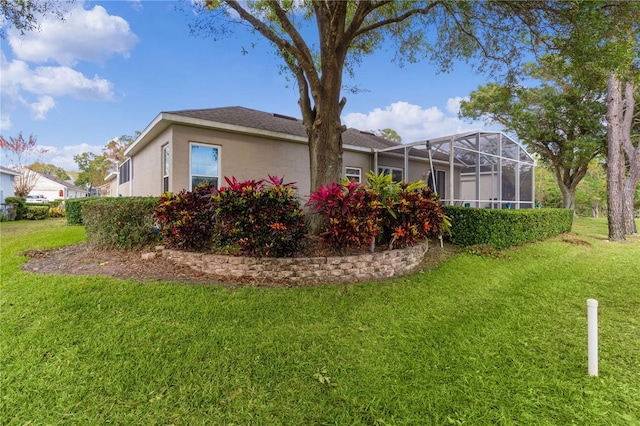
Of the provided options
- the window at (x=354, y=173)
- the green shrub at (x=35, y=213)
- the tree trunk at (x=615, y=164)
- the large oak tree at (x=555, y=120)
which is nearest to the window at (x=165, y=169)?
the window at (x=354, y=173)

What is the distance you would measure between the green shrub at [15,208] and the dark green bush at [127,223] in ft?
49.2

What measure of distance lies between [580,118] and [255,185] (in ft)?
62.2

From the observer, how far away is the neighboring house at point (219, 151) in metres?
7.18

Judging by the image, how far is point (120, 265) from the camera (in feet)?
16.7

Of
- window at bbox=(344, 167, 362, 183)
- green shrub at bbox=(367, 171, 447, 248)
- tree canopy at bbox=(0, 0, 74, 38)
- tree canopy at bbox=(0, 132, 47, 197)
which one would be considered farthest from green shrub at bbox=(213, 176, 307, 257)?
tree canopy at bbox=(0, 132, 47, 197)

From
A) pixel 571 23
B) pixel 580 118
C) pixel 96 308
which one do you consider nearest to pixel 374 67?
pixel 571 23

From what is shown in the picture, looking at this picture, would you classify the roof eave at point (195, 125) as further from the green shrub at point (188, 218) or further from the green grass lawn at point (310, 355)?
the green grass lawn at point (310, 355)

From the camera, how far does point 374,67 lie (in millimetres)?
9570

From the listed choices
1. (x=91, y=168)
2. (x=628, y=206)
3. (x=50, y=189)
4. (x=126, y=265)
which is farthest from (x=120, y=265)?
(x=91, y=168)

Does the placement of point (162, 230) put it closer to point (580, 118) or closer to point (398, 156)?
point (398, 156)

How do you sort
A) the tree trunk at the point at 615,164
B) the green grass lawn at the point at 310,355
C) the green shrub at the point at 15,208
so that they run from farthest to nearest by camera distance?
the green shrub at the point at 15,208 < the tree trunk at the point at 615,164 < the green grass lawn at the point at 310,355

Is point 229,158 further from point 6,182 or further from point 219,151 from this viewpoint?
point 6,182

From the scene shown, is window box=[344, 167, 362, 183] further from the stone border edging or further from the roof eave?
the stone border edging

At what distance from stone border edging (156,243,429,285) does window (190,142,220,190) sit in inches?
118
